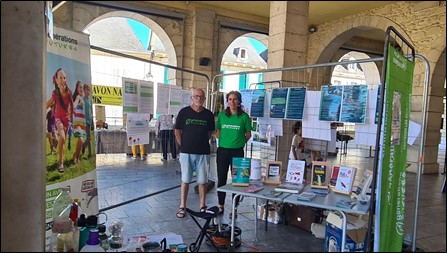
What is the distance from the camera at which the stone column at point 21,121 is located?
1.61 m

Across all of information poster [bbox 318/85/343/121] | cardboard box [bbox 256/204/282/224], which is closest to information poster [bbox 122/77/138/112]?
cardboard box [bbox 256/204/282/224]

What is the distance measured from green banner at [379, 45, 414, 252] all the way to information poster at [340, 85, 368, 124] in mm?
Result: 527

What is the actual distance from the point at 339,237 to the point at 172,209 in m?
2.20

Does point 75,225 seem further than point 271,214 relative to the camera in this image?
No

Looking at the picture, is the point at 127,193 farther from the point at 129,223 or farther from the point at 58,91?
the point at 58,91

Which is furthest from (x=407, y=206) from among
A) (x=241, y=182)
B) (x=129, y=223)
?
(x=129, y=223)

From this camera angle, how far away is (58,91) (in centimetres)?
287

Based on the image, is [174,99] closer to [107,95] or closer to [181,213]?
[107,95]

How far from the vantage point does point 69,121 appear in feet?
9.85

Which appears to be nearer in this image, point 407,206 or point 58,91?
point 58,91

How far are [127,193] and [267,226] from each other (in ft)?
7.61

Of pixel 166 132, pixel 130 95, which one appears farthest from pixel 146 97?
pixel 166 132

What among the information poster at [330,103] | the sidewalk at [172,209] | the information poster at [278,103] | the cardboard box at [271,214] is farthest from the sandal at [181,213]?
the information poster at [330,103]

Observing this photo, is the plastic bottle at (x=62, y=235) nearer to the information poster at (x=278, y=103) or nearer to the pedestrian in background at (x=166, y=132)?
the information poster at (x=278, y=103)
